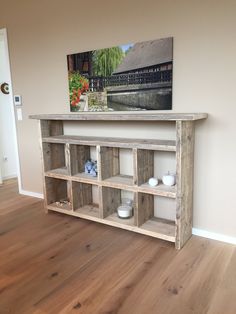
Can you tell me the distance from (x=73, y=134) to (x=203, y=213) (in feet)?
5.44

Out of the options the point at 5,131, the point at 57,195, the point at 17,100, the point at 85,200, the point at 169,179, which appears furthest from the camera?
the point at 5,131

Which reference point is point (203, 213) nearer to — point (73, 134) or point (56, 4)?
point (73, 134)

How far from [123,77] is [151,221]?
1.41 metres

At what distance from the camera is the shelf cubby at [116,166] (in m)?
2.69

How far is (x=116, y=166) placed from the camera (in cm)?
291

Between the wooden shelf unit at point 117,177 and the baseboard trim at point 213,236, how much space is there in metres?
0.11

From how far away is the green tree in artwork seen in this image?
108 inches

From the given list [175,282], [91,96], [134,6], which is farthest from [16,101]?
[175,282]

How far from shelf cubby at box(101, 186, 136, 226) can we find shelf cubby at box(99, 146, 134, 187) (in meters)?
0.13

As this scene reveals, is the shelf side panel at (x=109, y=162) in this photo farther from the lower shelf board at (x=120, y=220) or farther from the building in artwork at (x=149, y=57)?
the building in artwork at (x=149, y=57)

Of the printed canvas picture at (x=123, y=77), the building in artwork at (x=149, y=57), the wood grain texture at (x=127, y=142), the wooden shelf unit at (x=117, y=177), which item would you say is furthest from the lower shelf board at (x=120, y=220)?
the building in artwork at (x=149, y=57)

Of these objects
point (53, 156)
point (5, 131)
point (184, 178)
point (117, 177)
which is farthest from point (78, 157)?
point (5, 131)

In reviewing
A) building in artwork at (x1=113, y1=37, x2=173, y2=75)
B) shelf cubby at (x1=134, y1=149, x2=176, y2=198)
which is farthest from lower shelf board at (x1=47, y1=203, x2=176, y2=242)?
building in artwork at (x1=113, y1=37, x2=173, y2=75)

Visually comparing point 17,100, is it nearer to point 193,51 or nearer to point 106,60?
point 106,60
